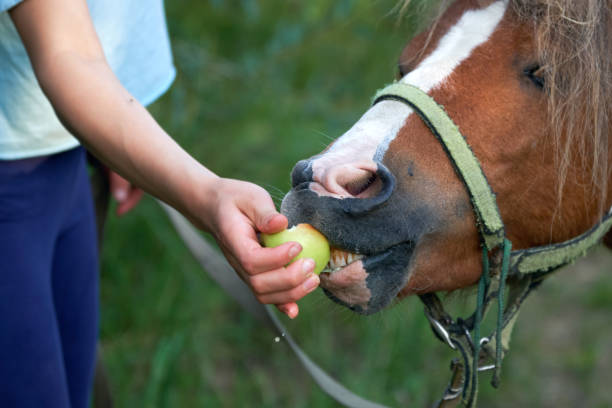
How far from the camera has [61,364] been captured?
4.12 feet

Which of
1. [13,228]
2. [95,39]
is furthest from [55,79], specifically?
[13,228]

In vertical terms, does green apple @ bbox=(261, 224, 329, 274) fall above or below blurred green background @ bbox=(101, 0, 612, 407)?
above

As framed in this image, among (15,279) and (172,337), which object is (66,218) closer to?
(15,279)

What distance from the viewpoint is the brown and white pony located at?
112 centimetres

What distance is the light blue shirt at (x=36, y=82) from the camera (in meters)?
1.16

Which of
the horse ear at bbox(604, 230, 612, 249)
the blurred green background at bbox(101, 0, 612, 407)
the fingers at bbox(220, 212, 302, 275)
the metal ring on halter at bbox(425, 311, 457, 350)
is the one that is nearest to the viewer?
the fingers at bbox(220, 212, 302, 275)

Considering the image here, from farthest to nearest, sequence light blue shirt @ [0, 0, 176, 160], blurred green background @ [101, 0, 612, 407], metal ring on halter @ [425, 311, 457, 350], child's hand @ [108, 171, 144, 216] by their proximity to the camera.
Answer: blurred green background @ [101, 0, 612, 407] < child's hand @ [108, 171, 144, 216] < metal ring on halter @ [425, 311, 457, 350] < light blue shirt @ [0, 0, 176, 160]

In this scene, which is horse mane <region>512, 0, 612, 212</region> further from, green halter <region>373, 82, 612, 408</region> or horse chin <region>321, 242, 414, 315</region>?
horse chin <region>321, 242, 414, 315</region>

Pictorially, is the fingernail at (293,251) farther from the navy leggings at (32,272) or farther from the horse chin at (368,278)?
the navy leggings at (32,272)

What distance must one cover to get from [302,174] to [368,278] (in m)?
0.21

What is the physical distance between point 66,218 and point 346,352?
4.70 ft

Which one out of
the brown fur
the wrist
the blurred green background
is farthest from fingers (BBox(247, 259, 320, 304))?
the blurred green background

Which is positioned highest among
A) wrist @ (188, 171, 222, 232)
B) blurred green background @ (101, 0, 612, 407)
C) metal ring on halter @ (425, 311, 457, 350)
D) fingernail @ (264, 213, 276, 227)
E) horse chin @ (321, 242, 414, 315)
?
wrist @ (188, 171, 222, 232)

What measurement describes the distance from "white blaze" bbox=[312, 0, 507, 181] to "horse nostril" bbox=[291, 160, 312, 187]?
0.01 meters
